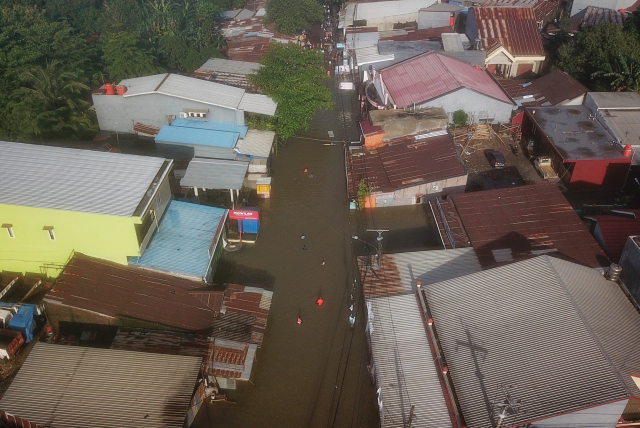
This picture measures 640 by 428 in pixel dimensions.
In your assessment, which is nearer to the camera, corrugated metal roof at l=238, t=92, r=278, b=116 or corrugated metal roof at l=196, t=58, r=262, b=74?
corrugated metal roof at l=238, t=92, r=278, b=116

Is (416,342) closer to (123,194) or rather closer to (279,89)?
(123,194)

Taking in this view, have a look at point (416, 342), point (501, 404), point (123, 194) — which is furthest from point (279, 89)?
point (501, 404)

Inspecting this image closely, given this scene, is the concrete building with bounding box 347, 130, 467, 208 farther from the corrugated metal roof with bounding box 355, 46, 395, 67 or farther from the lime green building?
the corrugated metal roof with bounding box 355, 46, 395, 67

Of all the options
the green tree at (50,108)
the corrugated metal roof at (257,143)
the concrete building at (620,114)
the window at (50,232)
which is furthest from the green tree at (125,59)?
the concrete building at (620,114)

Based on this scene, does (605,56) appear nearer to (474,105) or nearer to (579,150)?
(474,105)

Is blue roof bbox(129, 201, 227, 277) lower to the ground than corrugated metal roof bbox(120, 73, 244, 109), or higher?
lower

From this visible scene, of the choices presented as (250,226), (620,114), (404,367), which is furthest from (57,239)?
(620,114)

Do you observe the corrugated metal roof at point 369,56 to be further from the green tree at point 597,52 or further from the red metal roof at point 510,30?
the green tree at point 597,52

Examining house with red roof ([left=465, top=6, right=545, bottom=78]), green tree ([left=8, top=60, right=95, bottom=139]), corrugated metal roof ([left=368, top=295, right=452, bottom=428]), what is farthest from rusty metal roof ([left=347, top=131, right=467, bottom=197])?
house with red roof ([left=465, top=6, right=545, bottom=78])
